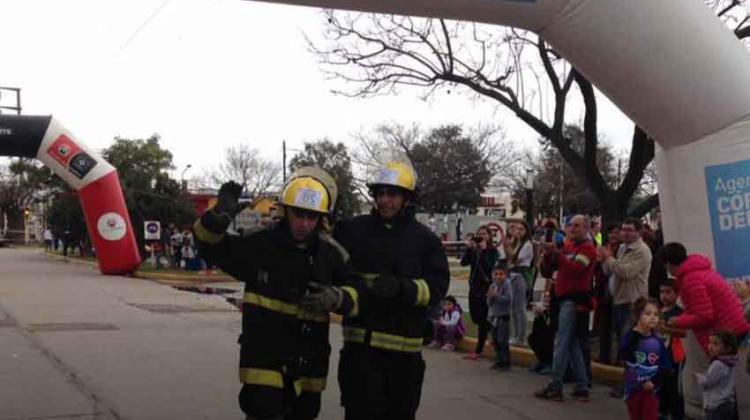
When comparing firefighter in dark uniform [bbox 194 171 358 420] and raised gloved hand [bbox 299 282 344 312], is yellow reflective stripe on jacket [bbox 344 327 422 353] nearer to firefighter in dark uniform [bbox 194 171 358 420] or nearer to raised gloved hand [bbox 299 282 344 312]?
firefighter in dark uniform [bbox 194 171 358 420]

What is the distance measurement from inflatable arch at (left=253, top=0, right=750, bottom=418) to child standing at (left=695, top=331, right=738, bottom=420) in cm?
64

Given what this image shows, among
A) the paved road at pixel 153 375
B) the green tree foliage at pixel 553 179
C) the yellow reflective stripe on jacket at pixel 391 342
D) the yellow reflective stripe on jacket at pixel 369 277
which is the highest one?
the green tree foliage at pixel 553 179

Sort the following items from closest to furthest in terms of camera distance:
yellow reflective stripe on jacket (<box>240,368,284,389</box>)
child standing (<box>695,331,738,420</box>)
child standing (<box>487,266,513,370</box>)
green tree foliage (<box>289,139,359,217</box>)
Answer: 1. yellow reflective stripe on jacket (<box>240,368,284,389</box>)
2. child standing (<box>695,331,738,420</box>)
3. child standing (<box>487,266,513,370</box>)
4. green tree foliage (<box>289,139,359,217</box>)

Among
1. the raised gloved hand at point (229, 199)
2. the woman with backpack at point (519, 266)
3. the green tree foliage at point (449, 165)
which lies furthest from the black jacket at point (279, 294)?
the green tree foliage at point (449, 165)

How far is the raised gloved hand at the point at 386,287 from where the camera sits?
4.22 m

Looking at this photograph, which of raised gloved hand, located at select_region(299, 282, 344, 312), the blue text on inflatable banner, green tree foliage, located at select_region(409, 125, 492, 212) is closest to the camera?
raised gloved hand, located at select_region(299, 282, 344, 312)

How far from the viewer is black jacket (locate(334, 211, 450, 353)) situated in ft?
14.5

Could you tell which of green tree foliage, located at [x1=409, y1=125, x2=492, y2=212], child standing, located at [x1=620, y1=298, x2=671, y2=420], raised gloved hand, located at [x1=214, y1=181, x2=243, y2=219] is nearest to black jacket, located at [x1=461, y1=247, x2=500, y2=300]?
child standing, located at [x1=620, y1=298, x2=671, y2=420]

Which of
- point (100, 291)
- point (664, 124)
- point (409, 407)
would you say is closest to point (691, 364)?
point (664, 124)

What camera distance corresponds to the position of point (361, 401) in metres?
4.34

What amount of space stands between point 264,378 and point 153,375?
492 centimetres

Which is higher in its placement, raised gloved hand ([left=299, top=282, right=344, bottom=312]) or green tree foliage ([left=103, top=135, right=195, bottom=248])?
green tree foliage ([left=103, top=135, right=195, bottom=248])

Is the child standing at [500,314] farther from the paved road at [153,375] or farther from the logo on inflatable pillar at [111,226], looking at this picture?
the logo on inflatable pillar at [111,226]

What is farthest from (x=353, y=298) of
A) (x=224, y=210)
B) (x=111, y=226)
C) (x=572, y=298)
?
(x=111, y=226)
